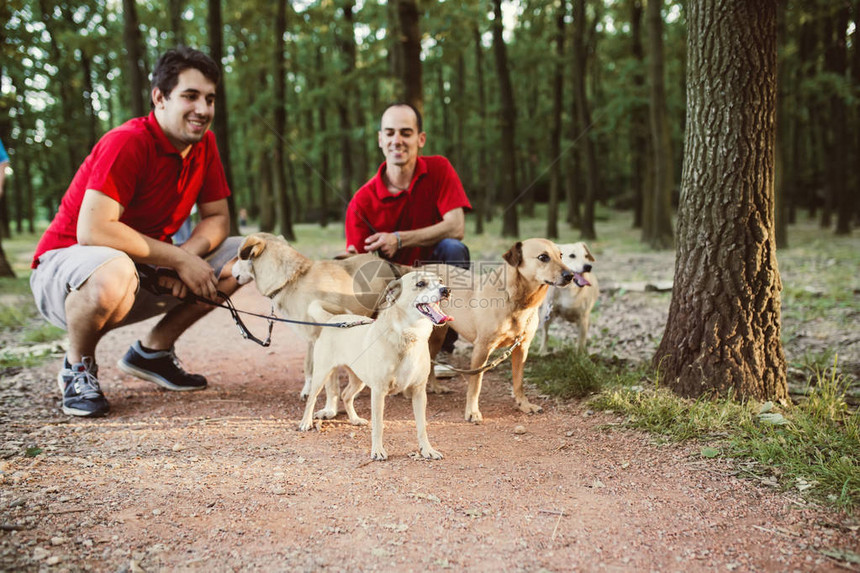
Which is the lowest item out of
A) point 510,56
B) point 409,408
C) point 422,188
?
point 409,408

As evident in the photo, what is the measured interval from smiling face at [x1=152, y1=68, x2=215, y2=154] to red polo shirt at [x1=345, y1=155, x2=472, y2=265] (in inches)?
60.9

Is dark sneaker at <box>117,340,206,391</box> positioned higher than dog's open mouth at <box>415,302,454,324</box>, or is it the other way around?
dog's open mouth at <box>415,302,454,324</box>

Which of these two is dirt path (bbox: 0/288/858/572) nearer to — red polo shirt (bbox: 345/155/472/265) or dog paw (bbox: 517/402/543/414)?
dog paw (bbox: 517/402/543/414)

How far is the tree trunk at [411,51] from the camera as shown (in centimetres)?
1058

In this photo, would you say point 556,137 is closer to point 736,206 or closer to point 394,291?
point 736,206

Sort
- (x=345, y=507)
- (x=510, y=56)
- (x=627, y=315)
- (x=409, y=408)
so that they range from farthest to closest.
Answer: (x=510, y=56)
(x=627, y=315)
(x=409, y=408)
(x=345, y=507)

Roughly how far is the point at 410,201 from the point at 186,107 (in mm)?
2074

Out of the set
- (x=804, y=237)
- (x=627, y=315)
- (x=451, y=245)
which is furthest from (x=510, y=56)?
(x=451, y=245)

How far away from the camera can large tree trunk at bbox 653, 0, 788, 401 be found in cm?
422

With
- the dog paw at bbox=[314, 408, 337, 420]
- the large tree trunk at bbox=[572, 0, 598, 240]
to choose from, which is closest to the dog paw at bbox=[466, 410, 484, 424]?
the dog paw at bbox=[314, 408, 337, 420]

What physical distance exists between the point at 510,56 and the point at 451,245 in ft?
97.1

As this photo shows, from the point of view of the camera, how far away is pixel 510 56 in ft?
106

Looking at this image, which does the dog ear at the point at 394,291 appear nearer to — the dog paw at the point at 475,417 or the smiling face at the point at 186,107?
the dog paw at the point at 475,417

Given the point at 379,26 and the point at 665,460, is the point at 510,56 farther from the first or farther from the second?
the point at 665,460
